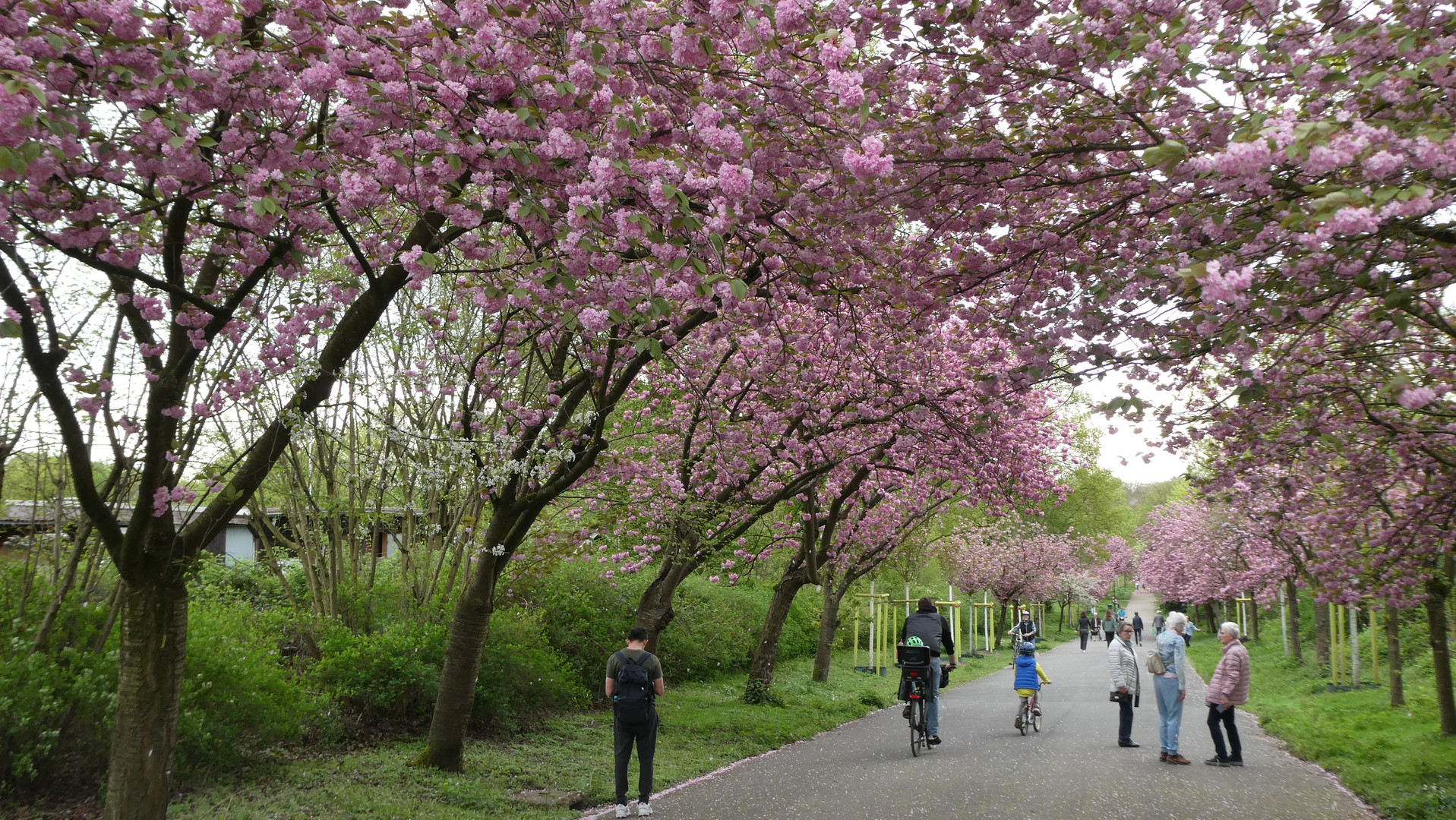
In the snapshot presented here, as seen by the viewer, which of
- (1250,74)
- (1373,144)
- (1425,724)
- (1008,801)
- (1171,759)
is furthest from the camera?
(1425,724)

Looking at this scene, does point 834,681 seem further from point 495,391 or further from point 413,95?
point 413,95

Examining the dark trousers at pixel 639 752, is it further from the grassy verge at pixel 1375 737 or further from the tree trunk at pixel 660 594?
the grassy verge at pixel 1375 737

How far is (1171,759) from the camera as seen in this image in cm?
1109

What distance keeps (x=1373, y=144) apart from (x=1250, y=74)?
1.74 m

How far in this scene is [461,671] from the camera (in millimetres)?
9398

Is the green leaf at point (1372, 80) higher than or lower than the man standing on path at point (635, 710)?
higher

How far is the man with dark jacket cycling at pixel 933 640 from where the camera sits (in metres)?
12.2

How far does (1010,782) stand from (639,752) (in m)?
4.19

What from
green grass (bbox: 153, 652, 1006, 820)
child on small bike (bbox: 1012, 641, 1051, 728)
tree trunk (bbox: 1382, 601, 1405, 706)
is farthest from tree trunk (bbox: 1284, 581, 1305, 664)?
green grass (bbox: 153, 652, 1006, 820)

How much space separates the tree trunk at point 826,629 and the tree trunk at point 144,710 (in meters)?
16.8

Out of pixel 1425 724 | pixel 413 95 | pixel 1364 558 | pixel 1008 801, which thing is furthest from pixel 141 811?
pixel 1425 724

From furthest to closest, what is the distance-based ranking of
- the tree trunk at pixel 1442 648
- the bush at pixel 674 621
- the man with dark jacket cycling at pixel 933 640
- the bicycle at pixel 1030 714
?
the bush at pixel 674 621, the bicycle at pixel 1030 714, the man with dark jacket cycling at pixel 933 640, the tree trunk at pixel 1442 648

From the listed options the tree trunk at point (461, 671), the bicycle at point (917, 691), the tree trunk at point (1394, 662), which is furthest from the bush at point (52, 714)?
the tree trunk at point (1394, 662)

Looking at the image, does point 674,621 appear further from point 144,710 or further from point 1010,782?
point 144,710
